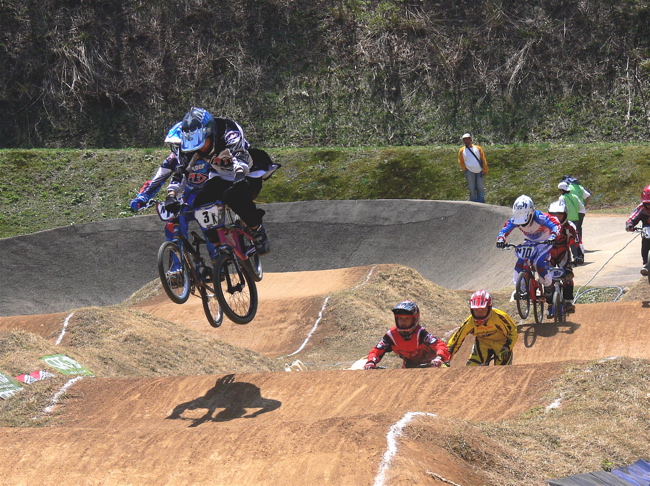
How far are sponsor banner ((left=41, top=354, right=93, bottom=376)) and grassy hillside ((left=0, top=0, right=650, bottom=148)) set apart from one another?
886 inches

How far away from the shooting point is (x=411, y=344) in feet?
36.2

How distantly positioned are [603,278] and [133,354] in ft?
33.8

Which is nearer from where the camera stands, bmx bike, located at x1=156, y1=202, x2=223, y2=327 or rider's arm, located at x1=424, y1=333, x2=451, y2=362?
bmx bike, located at x1=156, y1=202, x2=223, y2=327

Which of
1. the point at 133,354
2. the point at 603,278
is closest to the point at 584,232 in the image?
the point at 603,278

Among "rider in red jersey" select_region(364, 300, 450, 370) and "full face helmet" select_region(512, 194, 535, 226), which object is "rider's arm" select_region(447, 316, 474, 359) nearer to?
"rider in red jersey" select_region(364, 300, 450, 370)

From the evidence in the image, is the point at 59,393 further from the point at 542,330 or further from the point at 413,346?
the point at 542,330

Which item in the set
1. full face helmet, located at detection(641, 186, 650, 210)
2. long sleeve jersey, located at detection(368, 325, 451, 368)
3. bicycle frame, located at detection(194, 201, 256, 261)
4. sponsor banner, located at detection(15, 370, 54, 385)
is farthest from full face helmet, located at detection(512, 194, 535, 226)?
sponsor banner, located at detection(15, 370, 54, 385)

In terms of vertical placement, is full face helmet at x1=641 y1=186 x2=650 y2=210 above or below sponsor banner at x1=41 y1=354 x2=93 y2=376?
above

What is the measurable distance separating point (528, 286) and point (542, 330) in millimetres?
918

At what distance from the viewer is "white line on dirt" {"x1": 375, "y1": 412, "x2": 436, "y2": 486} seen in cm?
601

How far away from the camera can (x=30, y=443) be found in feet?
25.4

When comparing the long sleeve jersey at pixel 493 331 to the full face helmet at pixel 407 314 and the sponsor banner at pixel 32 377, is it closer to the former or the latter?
the full face helmet at pixel 407 314

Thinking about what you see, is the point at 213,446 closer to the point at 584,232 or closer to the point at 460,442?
the point at 460,442

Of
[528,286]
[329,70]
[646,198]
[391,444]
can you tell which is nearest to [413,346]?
[528,286]
